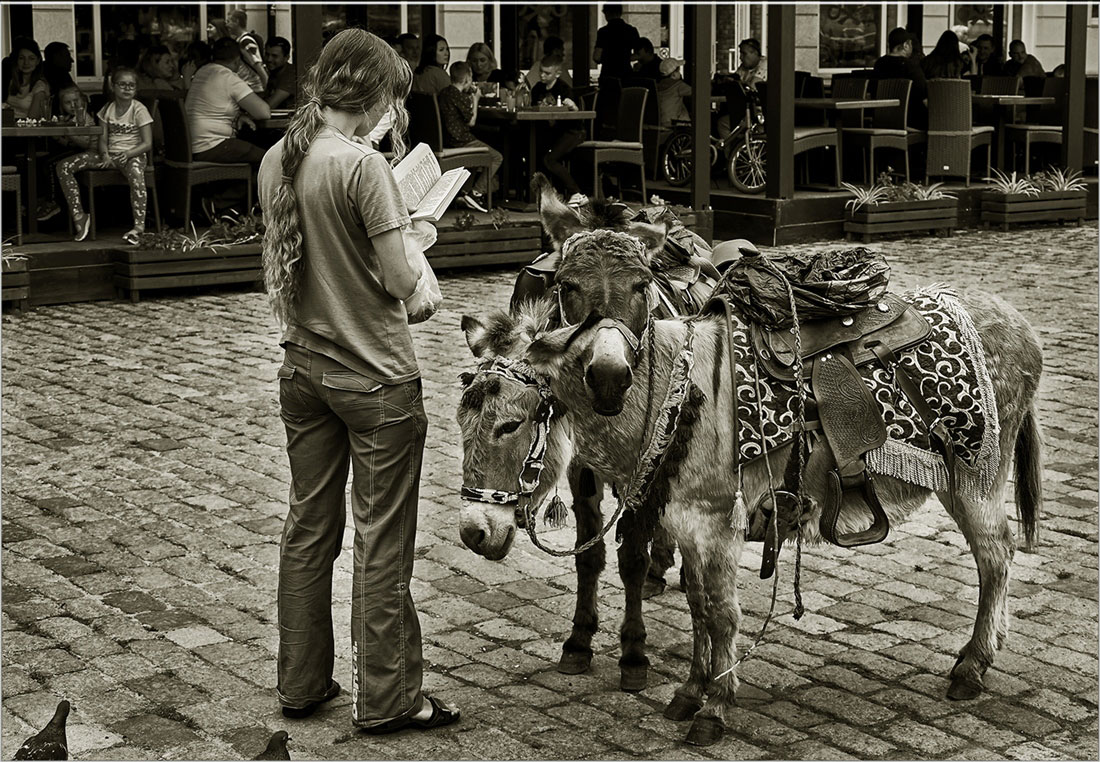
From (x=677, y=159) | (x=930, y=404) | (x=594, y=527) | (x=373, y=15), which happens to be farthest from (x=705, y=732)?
(x=373, y=15)

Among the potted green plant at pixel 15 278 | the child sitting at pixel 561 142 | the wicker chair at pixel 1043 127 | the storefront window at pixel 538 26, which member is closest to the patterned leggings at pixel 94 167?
the potted green plant at pixel 15 278

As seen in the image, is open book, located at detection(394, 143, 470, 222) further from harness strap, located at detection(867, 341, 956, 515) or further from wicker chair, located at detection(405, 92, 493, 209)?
wicker chair, located at detection(405, 92, 493, 209)

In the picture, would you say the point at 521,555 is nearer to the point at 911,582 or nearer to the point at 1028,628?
the point at 911,582

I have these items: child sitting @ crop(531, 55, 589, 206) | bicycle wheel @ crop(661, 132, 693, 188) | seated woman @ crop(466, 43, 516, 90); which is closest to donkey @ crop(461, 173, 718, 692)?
child sitting @ crop(531, 55, 589, 206)

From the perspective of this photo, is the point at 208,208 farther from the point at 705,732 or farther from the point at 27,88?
the point at 705,732

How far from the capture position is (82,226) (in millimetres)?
12508

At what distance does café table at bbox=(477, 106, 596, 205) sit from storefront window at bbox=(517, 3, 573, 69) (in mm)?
6965

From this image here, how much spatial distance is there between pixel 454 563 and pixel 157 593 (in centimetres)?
119

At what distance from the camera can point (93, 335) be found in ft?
35.0

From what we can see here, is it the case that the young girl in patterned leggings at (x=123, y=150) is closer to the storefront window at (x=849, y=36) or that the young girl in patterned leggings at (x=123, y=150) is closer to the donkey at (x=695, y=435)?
the donkey at (x=695, y=435)

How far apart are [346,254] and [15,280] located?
7.83 meters

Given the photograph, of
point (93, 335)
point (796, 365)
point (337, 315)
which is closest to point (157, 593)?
point (337, 315)

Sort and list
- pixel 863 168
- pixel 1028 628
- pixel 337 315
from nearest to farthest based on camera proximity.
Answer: pixel 337 315
pixel 1028 628
pixel 863 168

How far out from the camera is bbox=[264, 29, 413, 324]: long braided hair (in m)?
4.24
